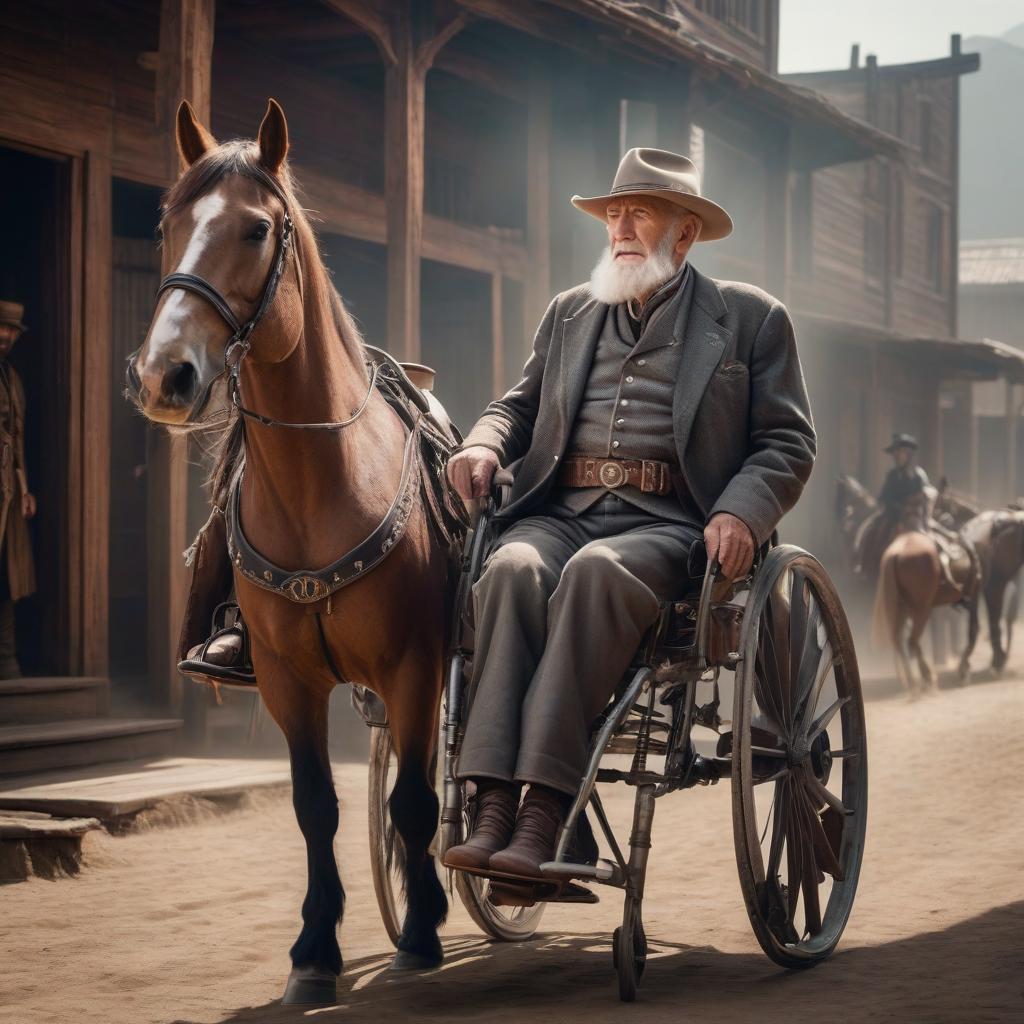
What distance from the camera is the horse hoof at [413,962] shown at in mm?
4570

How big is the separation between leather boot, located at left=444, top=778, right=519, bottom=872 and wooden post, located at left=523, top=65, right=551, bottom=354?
8950mm

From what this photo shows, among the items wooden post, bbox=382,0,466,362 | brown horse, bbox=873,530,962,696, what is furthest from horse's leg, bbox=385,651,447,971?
brown horse, bbox=873,530,962,696

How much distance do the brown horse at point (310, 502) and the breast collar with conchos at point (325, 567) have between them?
1.0 inches

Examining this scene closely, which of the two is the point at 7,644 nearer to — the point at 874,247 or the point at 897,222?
the point at 874,247

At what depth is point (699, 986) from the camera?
423cm

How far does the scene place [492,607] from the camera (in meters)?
3.95

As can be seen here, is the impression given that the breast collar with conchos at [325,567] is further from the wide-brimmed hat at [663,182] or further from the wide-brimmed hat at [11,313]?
the wide-brimmed hat at [11,313]

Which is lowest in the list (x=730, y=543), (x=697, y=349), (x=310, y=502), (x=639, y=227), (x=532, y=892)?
(x=532, y=892)

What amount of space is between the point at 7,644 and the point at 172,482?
4.18 feet

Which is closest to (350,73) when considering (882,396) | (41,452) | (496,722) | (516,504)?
(41,452)

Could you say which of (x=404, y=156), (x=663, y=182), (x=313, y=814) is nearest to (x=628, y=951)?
(x=313, y=814)

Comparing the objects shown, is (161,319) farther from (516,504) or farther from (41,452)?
(41,452)

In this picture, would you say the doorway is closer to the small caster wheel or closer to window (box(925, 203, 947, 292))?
the small caster wheel

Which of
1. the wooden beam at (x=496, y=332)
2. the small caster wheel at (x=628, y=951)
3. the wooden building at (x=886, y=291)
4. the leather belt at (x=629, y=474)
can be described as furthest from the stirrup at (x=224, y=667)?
the wooden building at (x=886, y=291)
